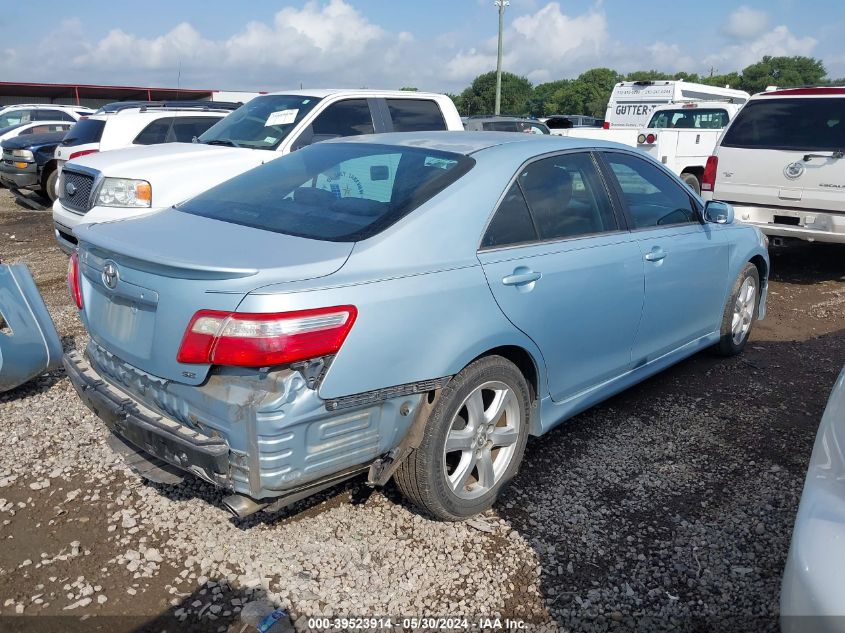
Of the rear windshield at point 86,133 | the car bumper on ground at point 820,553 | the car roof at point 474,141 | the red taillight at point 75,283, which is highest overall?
the car roof at point 474,141

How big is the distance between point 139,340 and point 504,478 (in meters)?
1.70

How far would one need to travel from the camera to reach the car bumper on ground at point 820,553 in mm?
1700

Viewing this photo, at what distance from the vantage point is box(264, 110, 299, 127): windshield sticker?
6871mm

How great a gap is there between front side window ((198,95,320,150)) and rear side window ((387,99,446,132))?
939mm

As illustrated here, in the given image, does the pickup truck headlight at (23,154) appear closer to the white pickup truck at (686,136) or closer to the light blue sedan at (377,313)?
the white pickup truck at (686,136)

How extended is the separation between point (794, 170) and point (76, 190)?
7159 millimetres

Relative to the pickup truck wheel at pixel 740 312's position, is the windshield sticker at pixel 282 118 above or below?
above

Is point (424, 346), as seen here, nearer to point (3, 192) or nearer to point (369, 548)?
point (369, 548)

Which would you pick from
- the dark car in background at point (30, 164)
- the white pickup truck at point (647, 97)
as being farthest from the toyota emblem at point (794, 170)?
the white pickup truck at point (647, 97)

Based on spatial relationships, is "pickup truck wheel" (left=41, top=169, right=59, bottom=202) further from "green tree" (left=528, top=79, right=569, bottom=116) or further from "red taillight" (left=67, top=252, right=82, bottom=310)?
"green tree" (left=528, top=79, right=569, bottom=116)

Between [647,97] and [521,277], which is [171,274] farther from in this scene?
[647,97]

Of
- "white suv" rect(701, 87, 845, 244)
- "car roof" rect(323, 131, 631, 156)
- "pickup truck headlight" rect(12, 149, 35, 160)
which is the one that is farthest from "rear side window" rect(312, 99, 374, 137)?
"pickup truck headlight" rect(12, 149, 35, 160)

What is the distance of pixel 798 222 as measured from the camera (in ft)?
24.1

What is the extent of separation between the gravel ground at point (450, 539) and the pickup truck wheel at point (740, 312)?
910 millimetres
